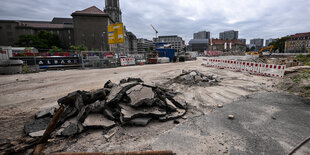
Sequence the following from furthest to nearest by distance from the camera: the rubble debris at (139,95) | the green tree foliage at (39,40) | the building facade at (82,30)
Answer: the building facade at (82,30) → the green tree foliage at (39,40) → the rubble debris at (139,95)

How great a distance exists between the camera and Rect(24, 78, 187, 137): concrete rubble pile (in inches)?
128

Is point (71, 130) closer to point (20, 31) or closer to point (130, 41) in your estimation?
point (20, 31)

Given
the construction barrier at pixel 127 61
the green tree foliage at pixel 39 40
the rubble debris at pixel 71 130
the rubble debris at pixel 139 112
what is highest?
the green tree foliage at pixel 39 40

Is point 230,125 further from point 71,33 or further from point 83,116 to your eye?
point 71,33

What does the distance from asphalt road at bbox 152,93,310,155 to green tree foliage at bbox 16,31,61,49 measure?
8267cm

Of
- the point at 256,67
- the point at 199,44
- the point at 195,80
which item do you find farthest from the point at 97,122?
the point at 199,44

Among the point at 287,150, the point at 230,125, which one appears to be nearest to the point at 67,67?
the point at 230,125

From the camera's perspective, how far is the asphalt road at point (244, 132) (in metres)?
2.57

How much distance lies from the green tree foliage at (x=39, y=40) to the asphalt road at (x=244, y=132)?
271ft

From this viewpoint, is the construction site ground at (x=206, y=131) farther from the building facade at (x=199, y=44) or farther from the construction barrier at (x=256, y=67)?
the building facade at (x=199, y=44)

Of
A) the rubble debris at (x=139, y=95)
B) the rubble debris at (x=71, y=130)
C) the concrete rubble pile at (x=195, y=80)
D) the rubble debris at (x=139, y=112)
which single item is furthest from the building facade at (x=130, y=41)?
the rubble debris at (x=71, y=130)

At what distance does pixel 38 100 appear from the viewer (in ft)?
17.6

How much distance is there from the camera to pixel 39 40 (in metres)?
64.2

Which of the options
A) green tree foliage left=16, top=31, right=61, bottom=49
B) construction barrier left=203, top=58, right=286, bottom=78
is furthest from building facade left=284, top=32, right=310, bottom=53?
green tree foliage left=16, top=31, right=61, bottom=49
